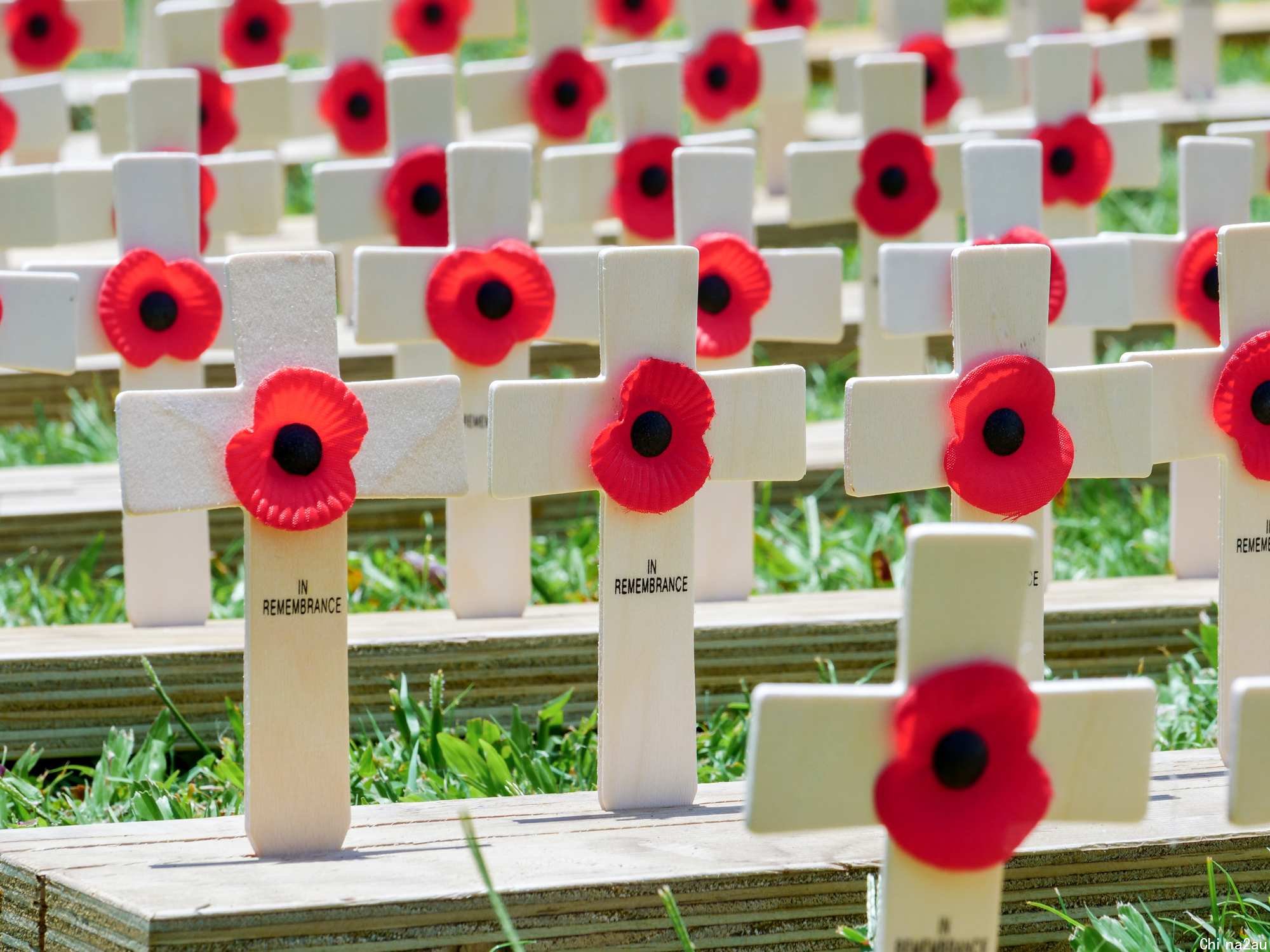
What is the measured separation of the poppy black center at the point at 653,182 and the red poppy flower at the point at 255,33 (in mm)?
2024

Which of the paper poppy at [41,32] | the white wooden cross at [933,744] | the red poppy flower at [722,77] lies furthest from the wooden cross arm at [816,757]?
the paper poppy at [41,32]

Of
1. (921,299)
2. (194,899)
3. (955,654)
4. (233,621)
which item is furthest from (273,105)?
(955,654)

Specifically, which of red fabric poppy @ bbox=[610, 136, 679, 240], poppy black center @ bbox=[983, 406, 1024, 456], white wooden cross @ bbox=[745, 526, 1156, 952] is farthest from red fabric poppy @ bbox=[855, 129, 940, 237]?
white wooden cross @ bbox=[745, 526, 1156, 952]

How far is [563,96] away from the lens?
163 inches

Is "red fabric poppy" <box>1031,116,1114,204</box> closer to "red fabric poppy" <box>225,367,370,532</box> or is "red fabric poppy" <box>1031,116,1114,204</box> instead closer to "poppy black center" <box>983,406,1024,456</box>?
"poppy black center" <box>983,406,1024,456</box>

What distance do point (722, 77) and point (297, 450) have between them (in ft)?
9.17

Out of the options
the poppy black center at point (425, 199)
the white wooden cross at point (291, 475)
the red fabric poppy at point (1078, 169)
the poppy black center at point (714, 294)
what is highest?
the red fabric poppy at point (1078, 169)

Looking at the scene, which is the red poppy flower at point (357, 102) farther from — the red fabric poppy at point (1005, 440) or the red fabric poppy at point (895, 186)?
the red fabric poppy at point (1005, 440)

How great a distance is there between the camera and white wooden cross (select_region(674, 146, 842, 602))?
274cm

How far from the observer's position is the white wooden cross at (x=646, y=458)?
199cm

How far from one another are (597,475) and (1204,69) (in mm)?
4200

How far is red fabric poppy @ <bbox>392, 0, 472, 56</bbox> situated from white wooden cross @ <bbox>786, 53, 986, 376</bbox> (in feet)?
5.54

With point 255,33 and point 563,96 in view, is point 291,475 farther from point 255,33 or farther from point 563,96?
point 255,33

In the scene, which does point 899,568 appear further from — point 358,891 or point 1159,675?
point 358,891
